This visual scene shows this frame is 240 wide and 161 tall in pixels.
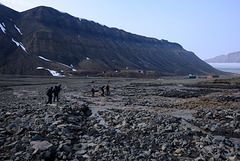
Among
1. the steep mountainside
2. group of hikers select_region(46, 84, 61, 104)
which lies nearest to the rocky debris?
group of hikers select_region(46, 84, 61, 104)

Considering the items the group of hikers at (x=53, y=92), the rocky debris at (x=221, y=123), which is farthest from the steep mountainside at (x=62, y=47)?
the rocky debris at (x=221, y=123)

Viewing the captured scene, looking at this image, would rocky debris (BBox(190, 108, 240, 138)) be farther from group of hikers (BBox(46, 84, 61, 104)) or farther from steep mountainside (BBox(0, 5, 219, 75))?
steep mountainside (BBox(0, 5, 219, 75))

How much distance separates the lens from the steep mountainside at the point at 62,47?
86.7 metres

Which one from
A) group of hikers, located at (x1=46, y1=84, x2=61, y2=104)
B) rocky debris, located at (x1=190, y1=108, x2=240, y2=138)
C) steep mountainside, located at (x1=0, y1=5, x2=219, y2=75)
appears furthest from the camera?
steep mountainside, located at (x1=0, y1=5, x2=219, y2=75)

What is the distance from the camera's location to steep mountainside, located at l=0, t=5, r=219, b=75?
86688mm

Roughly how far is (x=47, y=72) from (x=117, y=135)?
77803 millimetres

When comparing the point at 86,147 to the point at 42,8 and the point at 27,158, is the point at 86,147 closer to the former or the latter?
the point at 27,158

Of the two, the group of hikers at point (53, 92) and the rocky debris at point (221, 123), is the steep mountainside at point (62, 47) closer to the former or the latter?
the group of hikers at point (53, 92)

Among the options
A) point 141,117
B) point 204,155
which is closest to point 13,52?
point 141,117

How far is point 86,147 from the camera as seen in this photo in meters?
8.48

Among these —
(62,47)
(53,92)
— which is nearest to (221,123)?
(53,92)

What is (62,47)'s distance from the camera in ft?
360

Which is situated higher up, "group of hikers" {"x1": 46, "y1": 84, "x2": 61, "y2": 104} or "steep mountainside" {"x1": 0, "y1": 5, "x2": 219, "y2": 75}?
"steep mountainside" {"x1": 0, "y1": 5, "x2": 219, "y2": 75}

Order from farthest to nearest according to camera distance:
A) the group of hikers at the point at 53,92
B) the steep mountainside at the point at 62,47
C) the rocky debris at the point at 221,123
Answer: the steep mountainside at the point at 62,47
the group of hikers at the point at 53,92
the rocky debris at the point at 221,123
